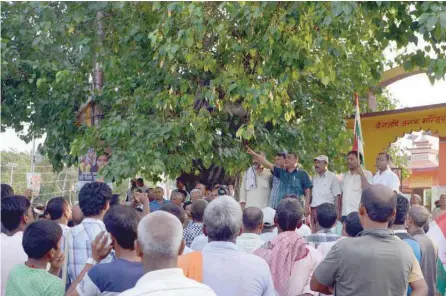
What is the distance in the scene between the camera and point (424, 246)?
21.1ft

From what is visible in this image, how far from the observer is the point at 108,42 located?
1208 cm

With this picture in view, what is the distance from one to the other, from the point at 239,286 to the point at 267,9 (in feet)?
18.5

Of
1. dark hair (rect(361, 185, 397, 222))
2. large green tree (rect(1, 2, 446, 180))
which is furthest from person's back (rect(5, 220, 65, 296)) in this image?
large green tree (rect(1, 2, 446, 180))

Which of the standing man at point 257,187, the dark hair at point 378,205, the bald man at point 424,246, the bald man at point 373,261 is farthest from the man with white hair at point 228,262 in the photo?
the standing man at point 257,187

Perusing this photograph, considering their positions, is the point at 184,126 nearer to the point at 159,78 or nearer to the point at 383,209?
the point at 159,78

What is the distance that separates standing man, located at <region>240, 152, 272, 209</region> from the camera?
11.5m

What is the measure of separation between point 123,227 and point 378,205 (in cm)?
150

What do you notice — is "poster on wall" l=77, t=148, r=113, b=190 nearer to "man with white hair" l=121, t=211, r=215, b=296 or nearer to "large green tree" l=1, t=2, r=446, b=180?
"large green tree" l=1, t=2, r=446, b=180

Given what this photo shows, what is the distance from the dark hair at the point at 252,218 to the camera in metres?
5.80

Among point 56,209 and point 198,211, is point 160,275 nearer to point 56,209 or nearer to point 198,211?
point 56,209

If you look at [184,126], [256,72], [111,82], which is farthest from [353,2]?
[111,82]

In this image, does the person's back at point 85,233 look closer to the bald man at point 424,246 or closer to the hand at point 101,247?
the hand at point 101,247

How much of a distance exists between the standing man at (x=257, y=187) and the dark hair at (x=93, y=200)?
5994 mm

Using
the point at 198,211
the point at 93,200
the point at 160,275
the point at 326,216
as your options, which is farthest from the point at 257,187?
the point at 160,275
